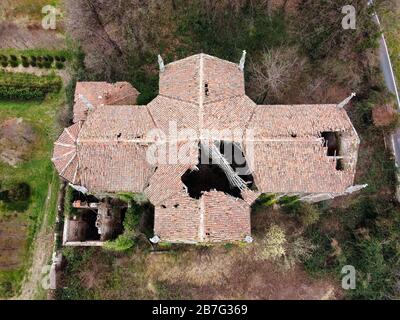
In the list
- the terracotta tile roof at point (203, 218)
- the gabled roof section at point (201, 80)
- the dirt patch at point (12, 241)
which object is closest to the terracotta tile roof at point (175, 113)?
the gabled roof section at point (201, 80)

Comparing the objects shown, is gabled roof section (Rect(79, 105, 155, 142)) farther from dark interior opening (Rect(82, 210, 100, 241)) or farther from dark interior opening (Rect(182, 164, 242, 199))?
dark interior opening (Rect(82, 210, 100, 241))

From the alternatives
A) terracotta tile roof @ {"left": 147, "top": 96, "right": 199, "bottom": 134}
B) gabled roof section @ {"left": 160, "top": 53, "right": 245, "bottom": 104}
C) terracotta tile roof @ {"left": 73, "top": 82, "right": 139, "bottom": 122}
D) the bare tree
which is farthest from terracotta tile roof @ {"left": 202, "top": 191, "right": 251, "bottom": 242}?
the bare tree

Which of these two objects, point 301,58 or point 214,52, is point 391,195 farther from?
point 214,52

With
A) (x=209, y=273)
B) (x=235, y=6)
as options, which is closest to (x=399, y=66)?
(x=235, y=6)

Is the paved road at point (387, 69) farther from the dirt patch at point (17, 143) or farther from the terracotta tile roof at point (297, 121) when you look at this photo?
the dirt patch at point (17, 143)

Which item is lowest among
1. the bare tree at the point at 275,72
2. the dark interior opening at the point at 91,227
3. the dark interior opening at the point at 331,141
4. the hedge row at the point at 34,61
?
the dark interior opening at the point at 91,227

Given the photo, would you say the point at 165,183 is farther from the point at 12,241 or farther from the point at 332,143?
the point at 12,241

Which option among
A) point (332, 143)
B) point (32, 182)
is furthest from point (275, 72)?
point (32, 182)
